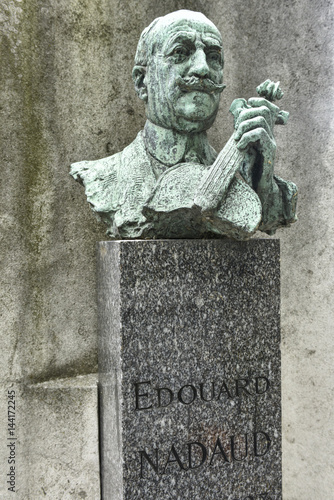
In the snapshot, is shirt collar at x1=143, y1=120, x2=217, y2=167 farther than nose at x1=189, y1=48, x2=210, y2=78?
Yes

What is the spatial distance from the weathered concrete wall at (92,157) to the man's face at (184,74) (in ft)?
3.74

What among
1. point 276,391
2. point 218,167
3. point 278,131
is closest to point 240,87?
point 278,131

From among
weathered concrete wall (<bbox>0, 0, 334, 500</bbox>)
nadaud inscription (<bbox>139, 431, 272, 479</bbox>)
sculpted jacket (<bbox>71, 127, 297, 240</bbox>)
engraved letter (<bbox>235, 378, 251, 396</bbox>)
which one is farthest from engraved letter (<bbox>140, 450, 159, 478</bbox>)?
weathered concrete wall (<bbox>0, 0, 334, 500</bbox>)

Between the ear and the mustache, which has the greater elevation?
the ear

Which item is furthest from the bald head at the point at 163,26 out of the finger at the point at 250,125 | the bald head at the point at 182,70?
the finger at the point at 250,125

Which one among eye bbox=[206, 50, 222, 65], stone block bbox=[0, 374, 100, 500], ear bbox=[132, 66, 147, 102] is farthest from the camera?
stone block bbox=[0, 374, 100, 500]

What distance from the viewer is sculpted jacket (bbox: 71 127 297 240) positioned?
229 centimetres

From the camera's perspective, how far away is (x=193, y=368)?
237 centimetres

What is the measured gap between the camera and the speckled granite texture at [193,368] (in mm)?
2273

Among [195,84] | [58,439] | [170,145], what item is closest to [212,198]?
[170,145]

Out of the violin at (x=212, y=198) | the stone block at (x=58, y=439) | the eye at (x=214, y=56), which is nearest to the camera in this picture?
the violin at (x=212, y=198)

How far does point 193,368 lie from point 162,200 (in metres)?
0.81

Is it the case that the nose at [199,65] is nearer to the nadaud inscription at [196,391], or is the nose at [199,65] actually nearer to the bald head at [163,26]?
the bald head at [163,26]

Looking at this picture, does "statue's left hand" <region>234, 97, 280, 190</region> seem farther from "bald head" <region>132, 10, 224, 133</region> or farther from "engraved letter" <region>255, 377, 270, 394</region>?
"engraved letter" <region>255, 377, 270, 394</region>
